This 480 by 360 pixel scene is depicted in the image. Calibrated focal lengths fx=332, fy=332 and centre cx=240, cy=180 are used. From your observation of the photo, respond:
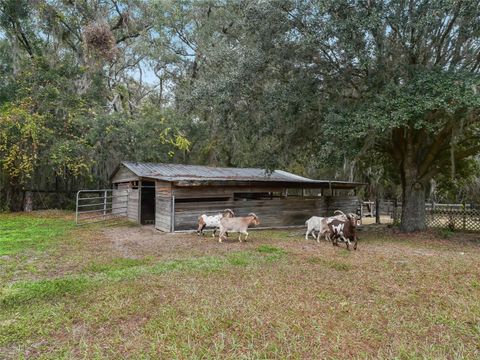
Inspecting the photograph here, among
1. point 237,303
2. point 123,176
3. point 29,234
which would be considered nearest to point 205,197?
point 123,176

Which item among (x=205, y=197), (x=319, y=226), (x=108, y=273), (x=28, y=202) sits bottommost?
(x=108, y=273)

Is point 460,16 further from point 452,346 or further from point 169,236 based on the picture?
point 169,236

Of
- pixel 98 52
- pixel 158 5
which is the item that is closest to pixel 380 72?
pixel 98 52

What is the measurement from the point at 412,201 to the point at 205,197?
750 centimetres

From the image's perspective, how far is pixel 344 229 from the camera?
28.8ft

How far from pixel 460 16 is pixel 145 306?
32.9 feet

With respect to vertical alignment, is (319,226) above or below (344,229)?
below

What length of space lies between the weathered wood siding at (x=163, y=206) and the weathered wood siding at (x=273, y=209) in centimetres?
29

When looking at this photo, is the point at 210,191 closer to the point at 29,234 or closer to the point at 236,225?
the point at 236,225

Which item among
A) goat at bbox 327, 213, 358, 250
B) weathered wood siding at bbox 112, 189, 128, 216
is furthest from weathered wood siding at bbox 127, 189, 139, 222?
goat at bbox 327, 213, 358, 250

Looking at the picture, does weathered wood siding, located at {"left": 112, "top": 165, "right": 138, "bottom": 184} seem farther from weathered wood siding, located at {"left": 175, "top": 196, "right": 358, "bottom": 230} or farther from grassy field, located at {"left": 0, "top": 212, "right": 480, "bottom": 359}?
grassy field, located at {"left": 0, "top": 212, "right": 480, "bottom": 359}

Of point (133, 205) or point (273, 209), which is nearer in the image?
point (273, 209)

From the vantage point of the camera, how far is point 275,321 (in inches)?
148

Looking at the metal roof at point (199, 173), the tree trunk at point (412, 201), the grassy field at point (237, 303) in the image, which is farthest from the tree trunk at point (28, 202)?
the tree trunk at point (412, 201)
